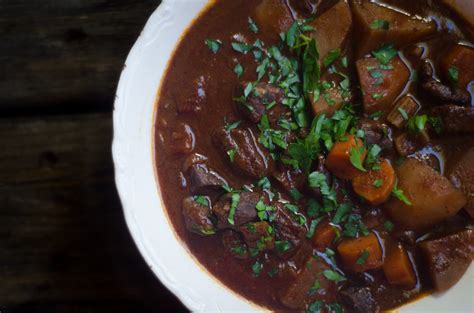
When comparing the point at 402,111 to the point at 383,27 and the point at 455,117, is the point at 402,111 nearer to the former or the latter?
the point at 455,117

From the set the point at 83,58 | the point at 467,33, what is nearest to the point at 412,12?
the point at 467,33

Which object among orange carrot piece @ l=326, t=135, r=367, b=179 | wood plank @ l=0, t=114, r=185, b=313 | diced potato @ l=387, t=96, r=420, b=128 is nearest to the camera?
orange carrot piece @ l=326, t=135, r=367, b=179

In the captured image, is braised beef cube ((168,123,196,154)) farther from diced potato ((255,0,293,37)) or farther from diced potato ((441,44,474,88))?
diced potato ((441,44,474,88))

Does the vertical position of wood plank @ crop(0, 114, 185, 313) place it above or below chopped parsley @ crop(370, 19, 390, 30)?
below

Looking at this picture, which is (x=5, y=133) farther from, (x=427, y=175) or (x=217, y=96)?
(x=427, y=175)

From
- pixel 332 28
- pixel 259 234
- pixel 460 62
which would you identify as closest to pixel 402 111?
pixel 460 62

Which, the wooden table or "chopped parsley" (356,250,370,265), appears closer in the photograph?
"chopped parsley" (356,250,370,265)

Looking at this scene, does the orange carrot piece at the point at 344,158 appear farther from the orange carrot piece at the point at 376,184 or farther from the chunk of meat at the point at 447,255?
the chunk of meat at the point at 447,255

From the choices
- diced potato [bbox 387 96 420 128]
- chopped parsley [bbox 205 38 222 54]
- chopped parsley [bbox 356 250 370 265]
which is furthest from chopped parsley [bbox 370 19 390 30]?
chopped parsley [bbox 356 250 370 265]
